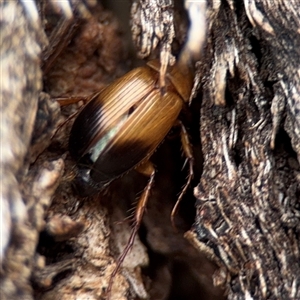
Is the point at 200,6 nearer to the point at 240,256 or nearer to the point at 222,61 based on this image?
the point at 222,61

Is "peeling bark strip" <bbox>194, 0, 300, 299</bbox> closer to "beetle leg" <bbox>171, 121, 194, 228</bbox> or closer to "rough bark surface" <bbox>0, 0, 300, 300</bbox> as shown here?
"rough bark surface" <bbox>0, 0, 300, 300</bbox>

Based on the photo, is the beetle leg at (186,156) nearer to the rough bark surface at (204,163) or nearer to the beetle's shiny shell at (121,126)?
the beetle's shiny shell at (121,126)

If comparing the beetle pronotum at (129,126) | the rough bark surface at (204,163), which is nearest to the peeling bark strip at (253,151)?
the rough bark surface at (204,163)

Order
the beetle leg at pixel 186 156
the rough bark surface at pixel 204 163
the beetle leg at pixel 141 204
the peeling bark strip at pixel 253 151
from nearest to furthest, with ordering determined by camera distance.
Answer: the rough bark surface at pixel 204 163 → the peeling bark strip at pixel 253 151 → the beetle leg at pixel 141 204 → the beetle leg at pixel 186 156

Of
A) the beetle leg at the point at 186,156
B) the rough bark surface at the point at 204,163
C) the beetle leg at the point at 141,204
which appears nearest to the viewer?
the rough bark surface at the point at 204,163

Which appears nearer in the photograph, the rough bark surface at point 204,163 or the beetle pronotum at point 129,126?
the rough bark surface at point 204,163

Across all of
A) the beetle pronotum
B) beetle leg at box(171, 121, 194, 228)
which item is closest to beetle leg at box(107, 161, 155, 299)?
the beetle pronotum

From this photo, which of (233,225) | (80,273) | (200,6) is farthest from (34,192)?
(200,6)

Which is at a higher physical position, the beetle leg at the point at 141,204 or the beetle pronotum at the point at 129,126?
the beetle pronotum at the point at 129,126
